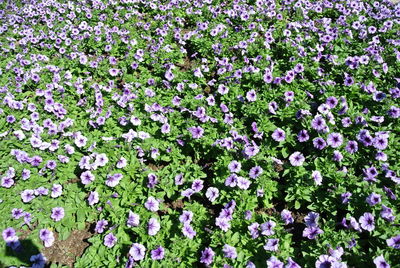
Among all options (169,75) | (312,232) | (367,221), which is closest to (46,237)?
(312,232)

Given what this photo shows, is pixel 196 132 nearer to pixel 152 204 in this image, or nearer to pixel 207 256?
pixel 152 204

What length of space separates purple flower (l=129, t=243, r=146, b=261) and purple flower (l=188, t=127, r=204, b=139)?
5.04ft

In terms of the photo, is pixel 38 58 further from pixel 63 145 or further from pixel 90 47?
pixel 63 145

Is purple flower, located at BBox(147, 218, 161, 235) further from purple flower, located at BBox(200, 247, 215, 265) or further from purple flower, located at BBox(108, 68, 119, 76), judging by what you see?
purple flower, located at BBox(108, 68, 119, 76)

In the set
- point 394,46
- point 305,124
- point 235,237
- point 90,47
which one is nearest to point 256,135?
point 305,124

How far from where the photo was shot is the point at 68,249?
3.57 metres

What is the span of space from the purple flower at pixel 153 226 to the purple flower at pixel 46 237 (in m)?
1.05

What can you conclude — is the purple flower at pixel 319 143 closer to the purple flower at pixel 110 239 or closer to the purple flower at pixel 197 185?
the purple flower at pixel 197 185

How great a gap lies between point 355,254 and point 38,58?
5.97 metres

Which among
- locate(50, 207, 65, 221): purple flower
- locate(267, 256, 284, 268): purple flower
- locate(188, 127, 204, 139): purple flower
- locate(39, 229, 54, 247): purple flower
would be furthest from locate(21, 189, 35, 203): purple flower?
locate(267, 256, 284, 268): purple flower

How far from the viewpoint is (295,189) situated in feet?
11.9

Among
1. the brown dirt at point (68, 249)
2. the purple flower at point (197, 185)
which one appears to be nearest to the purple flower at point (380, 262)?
the purple flower at point (197, 185)

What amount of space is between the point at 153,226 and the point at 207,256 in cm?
65

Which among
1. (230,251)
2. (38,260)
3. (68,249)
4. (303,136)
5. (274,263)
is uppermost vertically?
(303,136)
